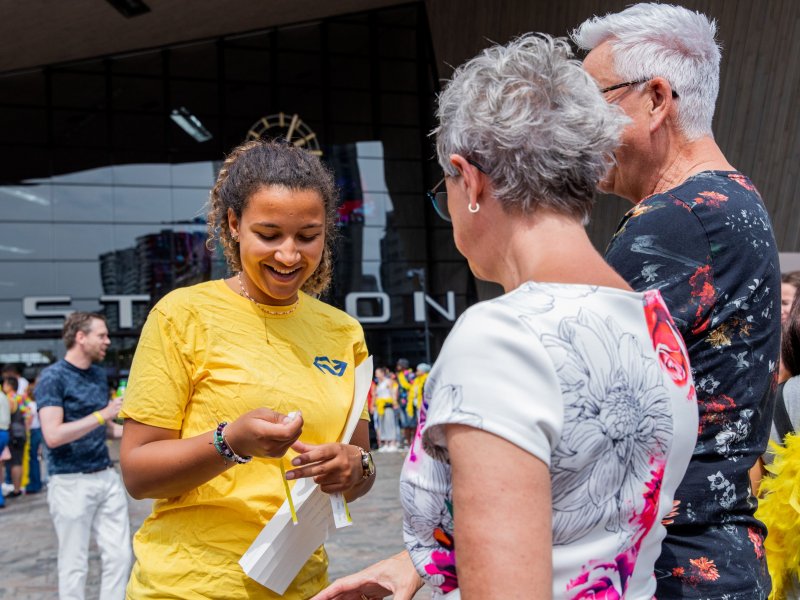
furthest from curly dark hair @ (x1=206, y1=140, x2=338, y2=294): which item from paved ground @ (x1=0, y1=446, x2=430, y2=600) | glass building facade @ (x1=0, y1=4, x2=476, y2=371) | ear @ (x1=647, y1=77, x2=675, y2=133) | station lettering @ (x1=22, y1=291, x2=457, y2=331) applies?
glass building facade @ (x1=0, y1=4, x2=476, y2=371)

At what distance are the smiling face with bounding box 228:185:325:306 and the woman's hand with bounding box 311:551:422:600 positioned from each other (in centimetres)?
84

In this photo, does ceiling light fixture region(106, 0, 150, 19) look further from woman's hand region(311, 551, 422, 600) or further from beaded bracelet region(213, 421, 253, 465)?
woman's hand region(311, 551, 422, 600)

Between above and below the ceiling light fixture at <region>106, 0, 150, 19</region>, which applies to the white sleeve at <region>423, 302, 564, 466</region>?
below

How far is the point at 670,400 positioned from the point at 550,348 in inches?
9.8

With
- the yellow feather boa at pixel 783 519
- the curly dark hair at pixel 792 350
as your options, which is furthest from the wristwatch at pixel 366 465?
the curly dark hair at pixel 792 350

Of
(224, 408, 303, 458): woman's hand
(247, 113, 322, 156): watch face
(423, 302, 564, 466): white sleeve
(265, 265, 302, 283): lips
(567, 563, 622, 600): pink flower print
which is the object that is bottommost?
(567, 563, 622, 600): pink flower print

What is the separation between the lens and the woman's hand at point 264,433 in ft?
6.05

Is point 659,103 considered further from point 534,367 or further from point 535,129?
point 534,367

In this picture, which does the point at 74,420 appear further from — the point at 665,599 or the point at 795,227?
the point at 795,227

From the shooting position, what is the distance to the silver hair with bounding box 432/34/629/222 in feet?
3.86

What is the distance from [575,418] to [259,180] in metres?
1.40

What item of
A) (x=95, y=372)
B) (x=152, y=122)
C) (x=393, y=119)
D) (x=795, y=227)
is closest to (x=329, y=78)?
(x=393, y=119)

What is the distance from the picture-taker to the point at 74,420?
5.48 meters

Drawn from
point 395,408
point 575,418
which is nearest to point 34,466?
point 395,408
